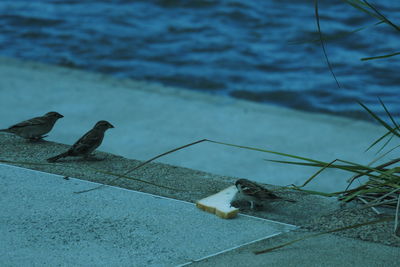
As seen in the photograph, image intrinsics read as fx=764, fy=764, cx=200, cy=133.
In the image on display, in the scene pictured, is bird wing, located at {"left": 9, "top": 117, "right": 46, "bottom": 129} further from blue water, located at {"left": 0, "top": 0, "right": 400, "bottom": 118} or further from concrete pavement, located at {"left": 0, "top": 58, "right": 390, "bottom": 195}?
blue water, located at {"left": 0, "top": 0, "right": 400, "bottom": 118}

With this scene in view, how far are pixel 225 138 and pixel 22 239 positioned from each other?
5.27m

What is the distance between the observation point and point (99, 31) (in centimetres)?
1447

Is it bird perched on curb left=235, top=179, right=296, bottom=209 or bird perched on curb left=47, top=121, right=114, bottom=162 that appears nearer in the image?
bird perched on curb left=235, top=179, right=296, bottom=209

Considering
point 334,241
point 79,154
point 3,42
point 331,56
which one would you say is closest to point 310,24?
point 331,56

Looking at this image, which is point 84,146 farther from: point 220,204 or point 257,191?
point 257,191

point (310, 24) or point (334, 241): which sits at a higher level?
point (334, 241)

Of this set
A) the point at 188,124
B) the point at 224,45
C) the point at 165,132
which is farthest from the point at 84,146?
the point at 224,45

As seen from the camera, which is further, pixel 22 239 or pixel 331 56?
pixel 331 56

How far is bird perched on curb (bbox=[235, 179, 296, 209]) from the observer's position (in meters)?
4.08

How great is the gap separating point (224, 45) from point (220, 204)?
31.3 feet

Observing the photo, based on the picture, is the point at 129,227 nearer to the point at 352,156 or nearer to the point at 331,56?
the point at 352,156

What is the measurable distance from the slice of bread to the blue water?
6430mm

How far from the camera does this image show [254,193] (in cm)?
407

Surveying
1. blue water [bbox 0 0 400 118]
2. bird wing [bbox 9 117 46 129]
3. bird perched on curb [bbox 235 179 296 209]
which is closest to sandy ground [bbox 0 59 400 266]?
bird wing [bbox 9 117 46 129]
